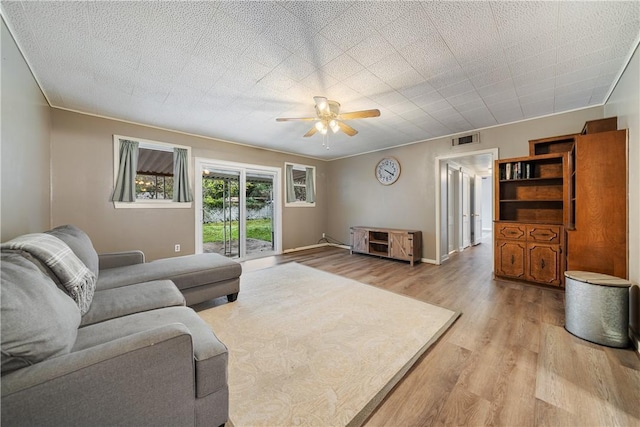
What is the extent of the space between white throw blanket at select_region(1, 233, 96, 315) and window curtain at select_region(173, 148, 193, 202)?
283cm

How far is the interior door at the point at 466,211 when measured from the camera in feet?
20.5

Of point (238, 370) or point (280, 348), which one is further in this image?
point (280, 348)

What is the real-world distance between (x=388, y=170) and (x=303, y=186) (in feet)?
7.30

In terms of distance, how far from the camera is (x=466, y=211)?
6.48 m

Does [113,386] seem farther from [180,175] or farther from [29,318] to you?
[180,175]

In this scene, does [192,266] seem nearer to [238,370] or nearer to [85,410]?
[238,370]

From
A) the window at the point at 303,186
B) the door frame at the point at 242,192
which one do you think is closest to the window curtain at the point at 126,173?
the door frame at the point at 242,192

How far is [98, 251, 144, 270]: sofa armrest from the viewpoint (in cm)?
254

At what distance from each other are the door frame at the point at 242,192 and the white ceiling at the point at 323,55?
1276mm

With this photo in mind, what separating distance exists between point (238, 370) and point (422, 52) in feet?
9.59

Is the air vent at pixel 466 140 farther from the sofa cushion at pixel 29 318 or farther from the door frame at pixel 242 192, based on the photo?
A: the sofa cushion at pixel 29 318

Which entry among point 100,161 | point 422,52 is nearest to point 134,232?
point 100,161

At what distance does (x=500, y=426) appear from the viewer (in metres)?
1.26

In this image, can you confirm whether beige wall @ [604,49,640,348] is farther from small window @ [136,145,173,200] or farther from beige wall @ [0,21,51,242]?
small window @ [136,145,173,200]
